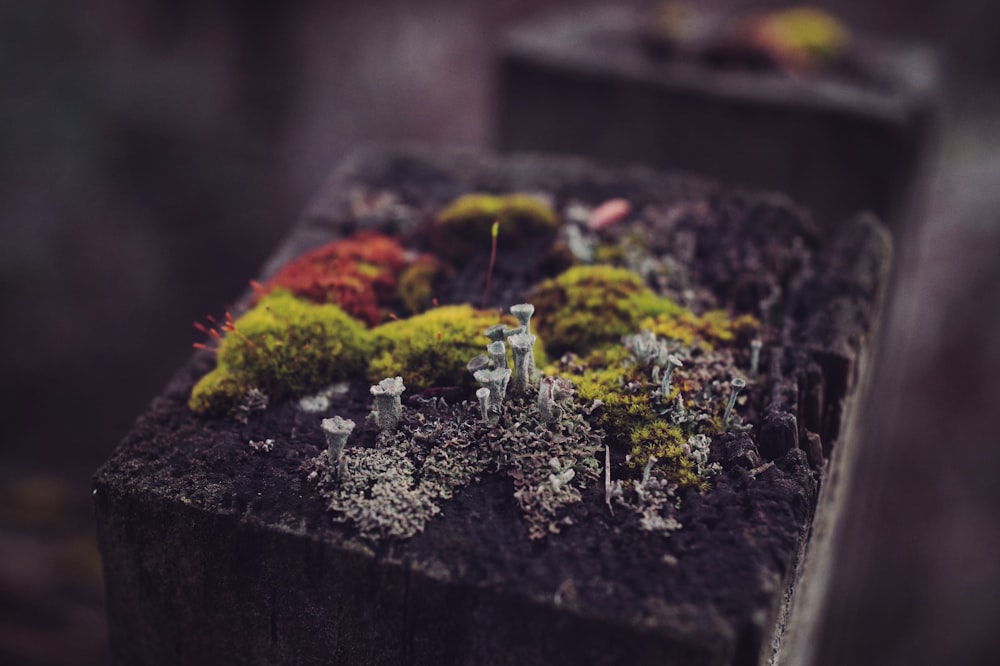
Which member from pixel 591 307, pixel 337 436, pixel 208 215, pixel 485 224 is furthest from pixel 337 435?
pixel 208 215

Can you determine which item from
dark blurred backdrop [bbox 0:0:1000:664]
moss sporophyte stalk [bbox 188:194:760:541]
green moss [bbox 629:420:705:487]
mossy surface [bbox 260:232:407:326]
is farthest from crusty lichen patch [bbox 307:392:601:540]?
dark blurred backdrop [bbox 0:0:1000:664]

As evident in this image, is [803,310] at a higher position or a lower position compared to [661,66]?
lower

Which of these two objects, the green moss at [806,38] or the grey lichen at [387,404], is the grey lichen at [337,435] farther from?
the green moss at [806,38]

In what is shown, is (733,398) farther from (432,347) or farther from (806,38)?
(806,38)

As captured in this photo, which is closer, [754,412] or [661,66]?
[754,412]

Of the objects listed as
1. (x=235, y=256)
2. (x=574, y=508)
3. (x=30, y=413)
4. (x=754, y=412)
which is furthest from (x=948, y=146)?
(x=30, y=413)

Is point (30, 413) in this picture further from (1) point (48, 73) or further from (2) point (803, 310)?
(2) point (803, 310)

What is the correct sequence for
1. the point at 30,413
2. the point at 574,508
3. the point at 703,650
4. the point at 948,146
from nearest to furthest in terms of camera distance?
the point at 703,650
the point at 574,508
the point at 30,413
the point at 948,146

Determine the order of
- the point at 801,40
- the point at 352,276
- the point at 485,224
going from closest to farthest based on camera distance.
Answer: the point at 352,276 < the point at 485,224 < the point at 801,40
